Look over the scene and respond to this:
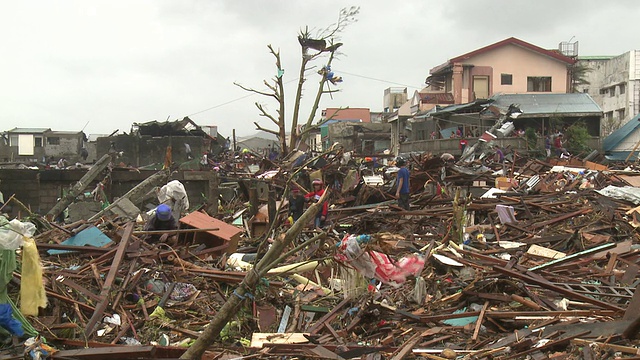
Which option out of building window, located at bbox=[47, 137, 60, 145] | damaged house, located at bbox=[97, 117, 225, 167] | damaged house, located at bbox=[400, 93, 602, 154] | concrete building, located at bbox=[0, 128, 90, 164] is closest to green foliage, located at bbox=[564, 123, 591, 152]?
damaged house, located at bbox=[400, 93, 602, 154]

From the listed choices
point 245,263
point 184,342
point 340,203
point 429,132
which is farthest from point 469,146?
point 184,342

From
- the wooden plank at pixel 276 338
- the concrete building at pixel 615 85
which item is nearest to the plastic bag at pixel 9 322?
the wooden plank at pixel 276 338

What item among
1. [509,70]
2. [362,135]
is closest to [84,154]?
[362,135]

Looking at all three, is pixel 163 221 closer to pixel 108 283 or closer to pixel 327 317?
pixel 108 283

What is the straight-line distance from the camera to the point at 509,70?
41.1 m

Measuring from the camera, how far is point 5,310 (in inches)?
219

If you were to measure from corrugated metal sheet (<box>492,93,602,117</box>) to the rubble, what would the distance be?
19.8 meters

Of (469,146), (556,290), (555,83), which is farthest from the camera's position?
(555,83)

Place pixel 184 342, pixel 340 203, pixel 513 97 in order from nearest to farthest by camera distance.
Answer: pixel 184 342 → pixel 340 203 → pixel 513 97

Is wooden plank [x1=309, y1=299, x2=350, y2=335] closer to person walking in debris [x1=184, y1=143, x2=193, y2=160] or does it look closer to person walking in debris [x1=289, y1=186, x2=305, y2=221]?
person walking in debris [x1=289, y1=186, x2=305, y2=221]

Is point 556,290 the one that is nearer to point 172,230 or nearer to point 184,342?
point 184,342

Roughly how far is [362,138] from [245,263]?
35.1 metres

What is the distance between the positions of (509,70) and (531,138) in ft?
47.9

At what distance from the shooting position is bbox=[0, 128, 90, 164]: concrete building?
40750 mm
